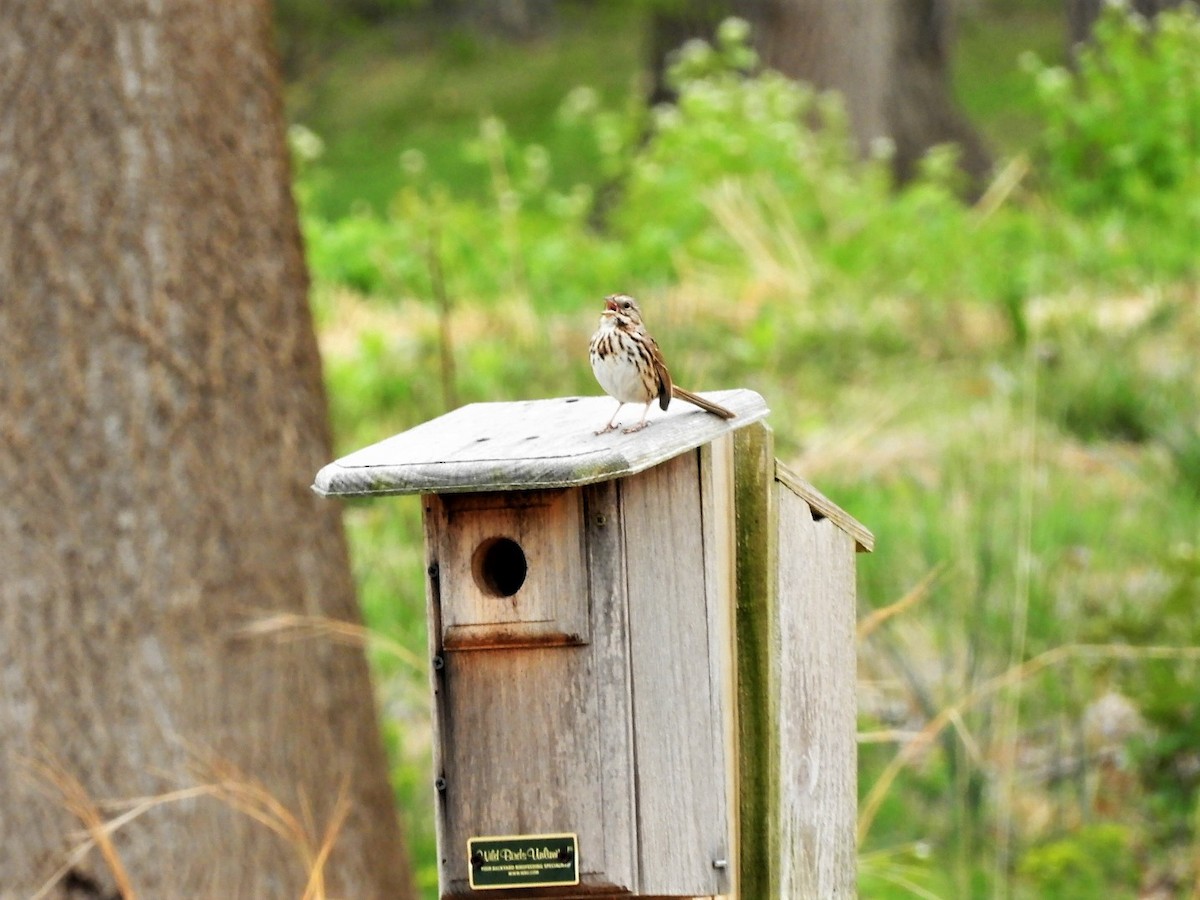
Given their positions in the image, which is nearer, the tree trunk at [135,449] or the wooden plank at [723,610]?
the wooden plank at [723,610]

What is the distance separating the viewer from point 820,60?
13.5m

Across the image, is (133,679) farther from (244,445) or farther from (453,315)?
(453,315)

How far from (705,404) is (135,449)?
171cm

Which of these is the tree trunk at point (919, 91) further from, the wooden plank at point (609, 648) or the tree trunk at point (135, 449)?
the wooden plank at point (609, 648)

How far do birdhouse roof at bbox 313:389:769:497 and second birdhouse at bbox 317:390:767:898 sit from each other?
0.4 inches

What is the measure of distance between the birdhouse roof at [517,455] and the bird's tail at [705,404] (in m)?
0.01

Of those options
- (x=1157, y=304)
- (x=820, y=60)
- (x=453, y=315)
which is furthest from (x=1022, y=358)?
(x=820, y=60)

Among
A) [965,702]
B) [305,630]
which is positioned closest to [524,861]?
[965,702]

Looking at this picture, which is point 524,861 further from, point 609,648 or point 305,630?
point 305,630

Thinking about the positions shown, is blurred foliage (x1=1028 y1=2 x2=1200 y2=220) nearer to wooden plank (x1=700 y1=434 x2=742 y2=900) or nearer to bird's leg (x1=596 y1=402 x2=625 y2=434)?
wooden plank (x1=700 y1=434 x2=742 y2=900)

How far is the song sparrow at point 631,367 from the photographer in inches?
81.0

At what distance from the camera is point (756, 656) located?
2.27m

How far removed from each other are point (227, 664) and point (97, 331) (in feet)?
2.27

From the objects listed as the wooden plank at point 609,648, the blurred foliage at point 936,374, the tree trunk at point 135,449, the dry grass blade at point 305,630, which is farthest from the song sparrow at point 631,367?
the tree trunk at point 135,449
